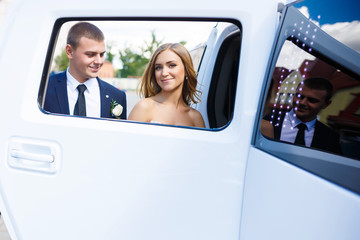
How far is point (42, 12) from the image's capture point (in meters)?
1.56

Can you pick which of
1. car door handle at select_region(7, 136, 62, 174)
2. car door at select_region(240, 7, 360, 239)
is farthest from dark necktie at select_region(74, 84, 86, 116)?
car door at select_region(240, 7, 360, 239)

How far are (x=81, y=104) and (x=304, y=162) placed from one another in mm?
1154

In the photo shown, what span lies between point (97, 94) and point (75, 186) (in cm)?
56

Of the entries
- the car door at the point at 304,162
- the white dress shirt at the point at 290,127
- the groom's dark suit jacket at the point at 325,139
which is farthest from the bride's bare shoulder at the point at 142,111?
the groom's dark suit jacket at the point at 325,139

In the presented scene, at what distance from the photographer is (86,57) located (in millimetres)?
1760

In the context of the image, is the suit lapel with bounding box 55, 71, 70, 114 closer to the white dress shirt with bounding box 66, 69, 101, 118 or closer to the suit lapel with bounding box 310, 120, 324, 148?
the white dress shirt with bounding box 66, 69, 101, 118

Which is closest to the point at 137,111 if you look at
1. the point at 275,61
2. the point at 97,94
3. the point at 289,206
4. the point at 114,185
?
the point at 97,94

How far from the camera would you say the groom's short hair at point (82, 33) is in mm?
1681

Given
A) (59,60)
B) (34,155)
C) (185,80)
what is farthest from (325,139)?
(59,60)

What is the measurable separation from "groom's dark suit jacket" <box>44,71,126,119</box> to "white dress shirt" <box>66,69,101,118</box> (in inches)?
0.8

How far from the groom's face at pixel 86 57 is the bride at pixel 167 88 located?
254 millimetres

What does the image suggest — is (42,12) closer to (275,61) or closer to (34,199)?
(34,199)

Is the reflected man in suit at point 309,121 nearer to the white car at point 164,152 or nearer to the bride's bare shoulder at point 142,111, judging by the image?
the white car at point 164,152

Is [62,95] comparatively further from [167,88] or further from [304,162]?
[304,162]
